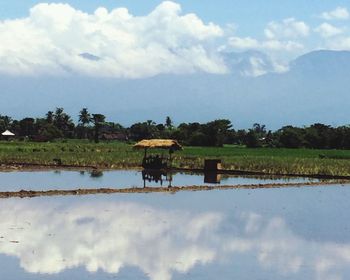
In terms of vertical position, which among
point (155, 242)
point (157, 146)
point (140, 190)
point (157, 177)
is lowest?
point (155, 242)

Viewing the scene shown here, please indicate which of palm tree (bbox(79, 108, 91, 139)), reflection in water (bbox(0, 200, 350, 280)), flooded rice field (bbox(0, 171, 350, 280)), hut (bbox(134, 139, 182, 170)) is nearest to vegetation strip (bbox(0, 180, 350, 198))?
flooded rice field (bbox(0, 171, 350, 280))

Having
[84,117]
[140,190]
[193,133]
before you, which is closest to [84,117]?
[84,117]

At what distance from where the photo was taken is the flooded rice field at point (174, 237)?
8.11 metres

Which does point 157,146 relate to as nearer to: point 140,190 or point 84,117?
point 140,190

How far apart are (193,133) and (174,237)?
160 feet

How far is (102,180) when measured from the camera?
21422mm

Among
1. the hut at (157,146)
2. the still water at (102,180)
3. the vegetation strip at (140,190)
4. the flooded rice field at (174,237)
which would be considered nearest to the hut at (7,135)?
the hut at (157,146)

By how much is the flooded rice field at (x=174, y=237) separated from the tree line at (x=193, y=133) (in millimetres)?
38322

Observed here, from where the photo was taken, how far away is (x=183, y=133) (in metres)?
59.7

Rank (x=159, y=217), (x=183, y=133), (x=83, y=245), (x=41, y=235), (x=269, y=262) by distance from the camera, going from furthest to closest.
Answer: (x=183, y=133), (x=159, y=217), (x=41, y=235), (x=83, y=245), (x=269, y=262)

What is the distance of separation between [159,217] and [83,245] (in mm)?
3196

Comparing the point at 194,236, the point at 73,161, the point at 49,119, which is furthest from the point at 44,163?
the point at 49,119

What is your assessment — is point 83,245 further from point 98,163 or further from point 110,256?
point 98,163

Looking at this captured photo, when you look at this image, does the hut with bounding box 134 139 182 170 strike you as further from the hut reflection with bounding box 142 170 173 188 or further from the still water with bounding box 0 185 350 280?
the still water with bounding box 0 185 350 280
